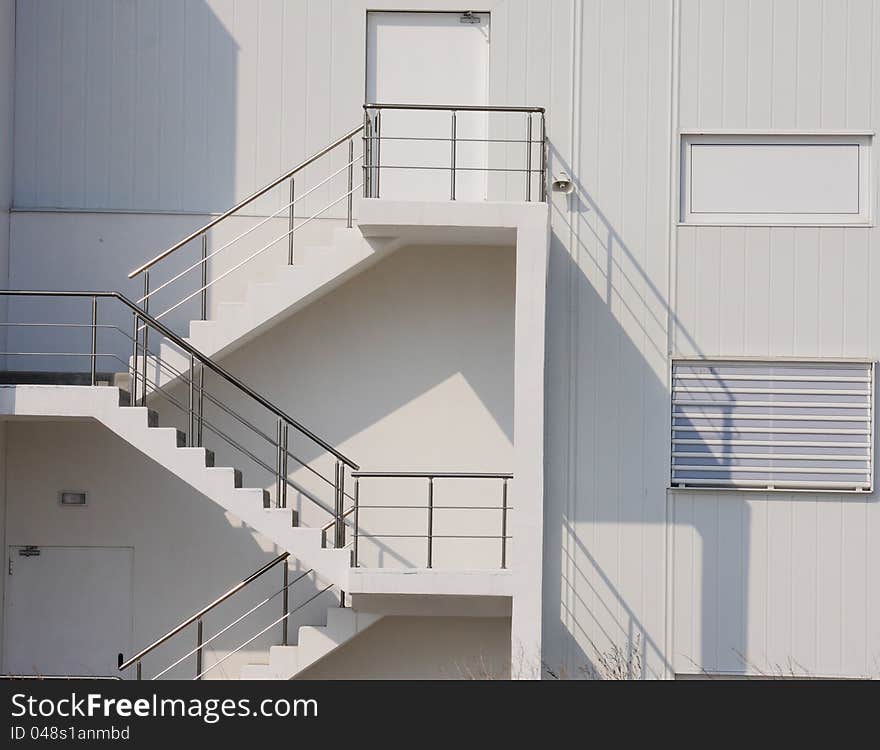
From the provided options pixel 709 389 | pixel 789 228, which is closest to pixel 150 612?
pixel 709 389

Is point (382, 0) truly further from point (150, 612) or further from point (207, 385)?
point (150, 612)

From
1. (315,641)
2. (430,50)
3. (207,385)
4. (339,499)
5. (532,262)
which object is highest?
(430,50)

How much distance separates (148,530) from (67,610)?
1.14m

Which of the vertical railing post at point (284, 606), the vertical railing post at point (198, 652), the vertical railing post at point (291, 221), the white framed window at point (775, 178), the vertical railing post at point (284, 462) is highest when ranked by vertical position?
the white framed window at point (775, 178)

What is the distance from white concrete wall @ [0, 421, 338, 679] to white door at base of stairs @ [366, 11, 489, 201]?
150 inches

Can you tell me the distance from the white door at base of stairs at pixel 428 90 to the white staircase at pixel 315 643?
429cm

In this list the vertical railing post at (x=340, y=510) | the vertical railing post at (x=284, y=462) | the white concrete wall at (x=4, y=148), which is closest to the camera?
the vertical railing post at (x=284, y=462)

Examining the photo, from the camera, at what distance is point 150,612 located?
1399 centimetres

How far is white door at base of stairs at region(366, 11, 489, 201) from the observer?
14.2 metres

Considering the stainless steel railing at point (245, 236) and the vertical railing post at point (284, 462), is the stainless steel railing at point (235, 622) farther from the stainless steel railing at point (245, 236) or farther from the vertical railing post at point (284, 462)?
the stainless steel railing at point (245, 236)

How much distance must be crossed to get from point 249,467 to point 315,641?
198cm

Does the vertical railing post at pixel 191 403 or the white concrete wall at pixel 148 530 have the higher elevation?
the vertical railing post at pixel 191 403

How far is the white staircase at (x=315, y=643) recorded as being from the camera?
1320 centimetres

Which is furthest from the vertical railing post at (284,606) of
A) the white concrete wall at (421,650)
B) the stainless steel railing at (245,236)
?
the stainless steel railing at (245,236)
